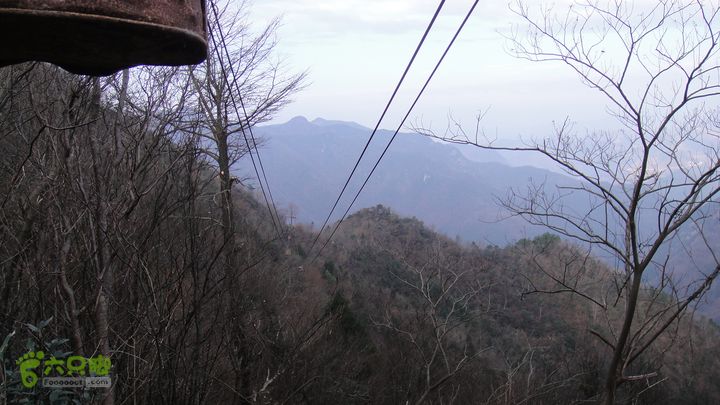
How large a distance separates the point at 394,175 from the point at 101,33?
153 meters

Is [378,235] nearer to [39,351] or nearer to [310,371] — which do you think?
[310,371]

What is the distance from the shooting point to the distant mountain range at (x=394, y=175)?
131125 millimetres

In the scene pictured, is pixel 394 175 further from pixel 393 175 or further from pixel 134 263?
pixel 134 263

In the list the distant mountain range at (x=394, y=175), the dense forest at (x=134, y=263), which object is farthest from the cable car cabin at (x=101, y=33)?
the distant mountain range at (x=394, y=175)

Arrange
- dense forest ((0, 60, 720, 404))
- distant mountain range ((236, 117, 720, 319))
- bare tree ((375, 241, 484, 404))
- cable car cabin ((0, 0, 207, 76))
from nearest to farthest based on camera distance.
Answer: cable car cabin ((0, 0, 207, 76)), dense forest ((0, 60, 720, 404)), bare tree ((375, 241, 484, 404)), distant mountain range ((236, 117, 720, 319))

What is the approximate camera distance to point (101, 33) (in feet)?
2.67

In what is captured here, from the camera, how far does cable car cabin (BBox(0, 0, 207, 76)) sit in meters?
0.76

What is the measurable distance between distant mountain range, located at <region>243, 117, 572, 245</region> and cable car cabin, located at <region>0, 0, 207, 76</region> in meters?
115

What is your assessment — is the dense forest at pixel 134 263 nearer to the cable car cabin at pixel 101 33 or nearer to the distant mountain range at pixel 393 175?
the cable car cabin at pixel 101 33

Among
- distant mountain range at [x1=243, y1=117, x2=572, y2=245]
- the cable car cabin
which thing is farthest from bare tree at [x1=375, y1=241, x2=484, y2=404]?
distant mountain range at [x1=243, y1=117, x2=572, y2=245]

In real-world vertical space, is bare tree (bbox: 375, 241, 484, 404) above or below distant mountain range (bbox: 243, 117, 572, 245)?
below

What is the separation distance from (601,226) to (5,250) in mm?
5688

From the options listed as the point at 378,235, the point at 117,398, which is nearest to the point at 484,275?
the point at 378,235

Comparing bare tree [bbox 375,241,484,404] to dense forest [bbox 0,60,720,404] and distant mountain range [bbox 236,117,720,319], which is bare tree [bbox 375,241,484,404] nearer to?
dense forest [bbox 0,60,720,404]
